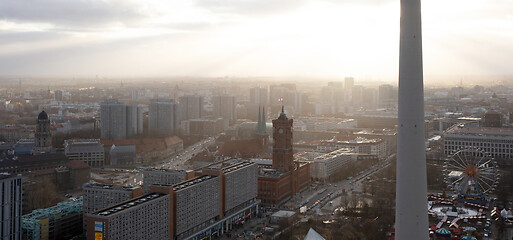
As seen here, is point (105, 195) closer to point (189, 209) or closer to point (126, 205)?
point (189, 209)

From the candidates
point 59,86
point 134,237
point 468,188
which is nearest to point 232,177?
point 134,237

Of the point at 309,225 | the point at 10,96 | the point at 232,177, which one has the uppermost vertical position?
the point at 10,96

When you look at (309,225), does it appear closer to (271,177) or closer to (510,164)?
(271,177)

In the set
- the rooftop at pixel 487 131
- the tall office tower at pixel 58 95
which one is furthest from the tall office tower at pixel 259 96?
the rooftop at pixel 487 131

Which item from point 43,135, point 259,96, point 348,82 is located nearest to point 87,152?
point 43,135

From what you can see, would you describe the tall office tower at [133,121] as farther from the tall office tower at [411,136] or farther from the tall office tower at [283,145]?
the tall office tower at [411,136]

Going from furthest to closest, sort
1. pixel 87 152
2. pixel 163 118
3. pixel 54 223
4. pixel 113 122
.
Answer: pixel 163 118 → pixel 113 122 → pixel 87 152 → pixel 54 223
